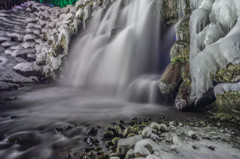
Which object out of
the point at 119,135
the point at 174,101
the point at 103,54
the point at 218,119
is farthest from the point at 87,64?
the point at 218,119

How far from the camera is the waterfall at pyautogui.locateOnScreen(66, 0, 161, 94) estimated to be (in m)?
7.66

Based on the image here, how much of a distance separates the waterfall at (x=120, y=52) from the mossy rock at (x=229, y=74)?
4.11 m

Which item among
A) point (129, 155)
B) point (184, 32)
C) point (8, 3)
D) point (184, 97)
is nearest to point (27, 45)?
point (184, 32)

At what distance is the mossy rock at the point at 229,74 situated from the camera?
305 cm

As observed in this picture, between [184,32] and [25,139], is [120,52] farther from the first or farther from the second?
[25,139]

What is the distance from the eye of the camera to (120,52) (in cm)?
797

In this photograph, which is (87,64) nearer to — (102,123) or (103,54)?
(103,54)

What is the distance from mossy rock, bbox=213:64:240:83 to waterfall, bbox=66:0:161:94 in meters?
4.11

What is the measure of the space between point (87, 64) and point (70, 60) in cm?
186

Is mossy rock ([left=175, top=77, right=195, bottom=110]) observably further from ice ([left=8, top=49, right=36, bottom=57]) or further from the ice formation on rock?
ice ([left=8, top=49, right=36, bottom=57])

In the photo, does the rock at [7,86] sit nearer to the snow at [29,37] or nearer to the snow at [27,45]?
the snow at [27,45]

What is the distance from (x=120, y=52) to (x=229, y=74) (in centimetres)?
555

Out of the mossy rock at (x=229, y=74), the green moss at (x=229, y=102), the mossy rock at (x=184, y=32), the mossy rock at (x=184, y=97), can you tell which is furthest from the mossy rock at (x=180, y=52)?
the green moss at (x=229, y=102)

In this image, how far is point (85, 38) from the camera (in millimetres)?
10430
